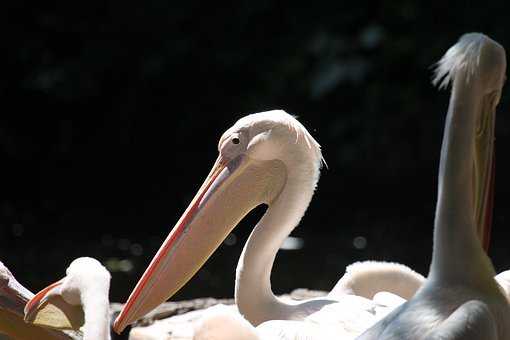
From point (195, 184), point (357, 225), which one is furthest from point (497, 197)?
point (195, 184)

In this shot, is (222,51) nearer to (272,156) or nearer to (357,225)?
(357,225)

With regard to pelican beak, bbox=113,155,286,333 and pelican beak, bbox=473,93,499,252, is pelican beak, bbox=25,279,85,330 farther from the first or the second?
pelican beak, bbox=473,93,499,252

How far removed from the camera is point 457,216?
2299 millimetres

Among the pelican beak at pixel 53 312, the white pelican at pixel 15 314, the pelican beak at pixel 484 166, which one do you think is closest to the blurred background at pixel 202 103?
the white pelican at pixel 15 314

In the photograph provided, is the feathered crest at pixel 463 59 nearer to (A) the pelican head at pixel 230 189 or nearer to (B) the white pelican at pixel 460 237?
(B) the white pelican at pixel 460 237

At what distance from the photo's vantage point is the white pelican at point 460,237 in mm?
2213

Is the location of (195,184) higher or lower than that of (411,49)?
lower

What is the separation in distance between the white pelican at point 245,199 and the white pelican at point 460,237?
108 centimetres

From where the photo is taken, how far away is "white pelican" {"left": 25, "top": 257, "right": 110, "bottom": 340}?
2.56 meters

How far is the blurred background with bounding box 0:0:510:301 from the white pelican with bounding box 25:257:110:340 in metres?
5.45

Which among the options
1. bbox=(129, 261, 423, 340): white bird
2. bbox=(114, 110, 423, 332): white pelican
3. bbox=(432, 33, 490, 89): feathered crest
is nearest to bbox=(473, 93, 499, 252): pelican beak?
bbox=(432, 33, 490, 89): feathered crest

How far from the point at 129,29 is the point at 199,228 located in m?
8.17

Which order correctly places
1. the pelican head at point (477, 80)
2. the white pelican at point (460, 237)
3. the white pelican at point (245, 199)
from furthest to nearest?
the white pelican at point (245, 199)
the pelican head at point (477, 80)
the white pelican at point (460, 237)

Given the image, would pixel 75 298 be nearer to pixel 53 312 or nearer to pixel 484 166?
pixel 53 312
